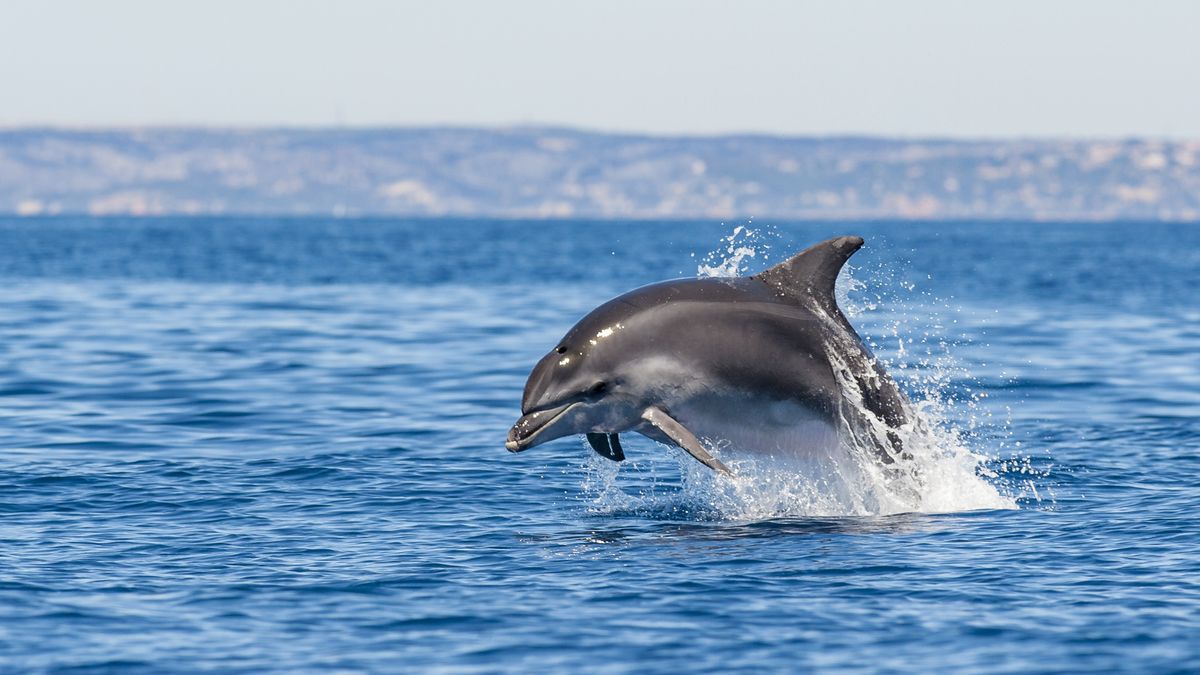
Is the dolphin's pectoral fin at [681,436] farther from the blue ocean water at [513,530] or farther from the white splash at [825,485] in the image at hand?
the white splash at [825,485]

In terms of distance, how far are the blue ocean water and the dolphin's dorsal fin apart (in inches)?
34.9

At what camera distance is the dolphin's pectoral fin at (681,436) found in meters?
12.0

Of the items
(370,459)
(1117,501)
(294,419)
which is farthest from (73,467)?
(1117,501)

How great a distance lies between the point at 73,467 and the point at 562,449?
18.3ft

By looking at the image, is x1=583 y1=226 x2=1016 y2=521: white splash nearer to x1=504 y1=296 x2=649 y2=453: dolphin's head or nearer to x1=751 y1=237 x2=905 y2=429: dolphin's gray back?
x1=751 y1=237 x2=905 y2=429: dolphin's gray back

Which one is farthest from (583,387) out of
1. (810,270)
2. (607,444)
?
(810,270)

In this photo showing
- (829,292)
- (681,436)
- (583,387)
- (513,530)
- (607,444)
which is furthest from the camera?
(829,292)

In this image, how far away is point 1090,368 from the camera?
88.5 ft

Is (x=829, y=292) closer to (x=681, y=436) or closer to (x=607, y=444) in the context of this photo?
(x=681, y=436)

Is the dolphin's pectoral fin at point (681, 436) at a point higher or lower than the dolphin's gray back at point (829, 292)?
lower

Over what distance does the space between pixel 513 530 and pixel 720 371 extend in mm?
2231

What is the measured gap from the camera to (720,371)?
12.6 metres

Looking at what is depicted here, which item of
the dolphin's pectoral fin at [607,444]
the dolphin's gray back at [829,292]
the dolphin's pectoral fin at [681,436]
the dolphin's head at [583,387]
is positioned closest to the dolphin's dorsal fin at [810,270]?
the dolphin's gray back at [829,292]

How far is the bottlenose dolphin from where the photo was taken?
493 inches
